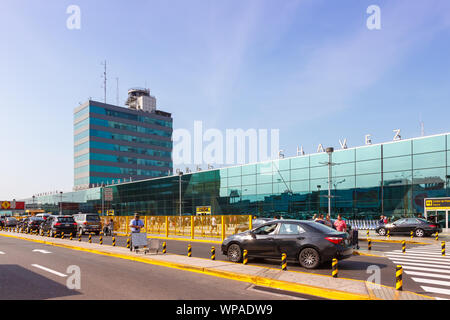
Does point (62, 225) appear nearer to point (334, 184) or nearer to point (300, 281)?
point (300, 281)

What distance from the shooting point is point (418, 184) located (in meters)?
39.0

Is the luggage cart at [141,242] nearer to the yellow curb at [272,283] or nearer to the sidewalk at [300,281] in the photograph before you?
the yellow curb at [272,283]

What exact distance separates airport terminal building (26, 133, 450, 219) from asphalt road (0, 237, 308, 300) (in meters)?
22.3

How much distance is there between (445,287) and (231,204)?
161 feet

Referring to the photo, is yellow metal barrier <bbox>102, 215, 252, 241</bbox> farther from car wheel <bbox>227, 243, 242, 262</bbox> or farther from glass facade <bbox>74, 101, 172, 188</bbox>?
glass facade <bbox>74, 101, 172, 188</bbox>

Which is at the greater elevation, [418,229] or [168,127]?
[168,127]

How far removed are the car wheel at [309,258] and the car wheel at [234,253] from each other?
2333mm

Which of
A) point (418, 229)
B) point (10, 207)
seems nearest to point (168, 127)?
point (10, 207)

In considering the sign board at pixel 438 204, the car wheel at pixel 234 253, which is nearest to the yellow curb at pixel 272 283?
the car wheel at pixel 234 253

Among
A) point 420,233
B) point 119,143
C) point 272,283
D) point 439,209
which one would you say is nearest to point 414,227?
point 420,233

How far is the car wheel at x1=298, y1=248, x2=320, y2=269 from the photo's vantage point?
1245cm

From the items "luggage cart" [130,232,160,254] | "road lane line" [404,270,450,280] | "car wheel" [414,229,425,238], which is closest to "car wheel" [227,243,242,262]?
"luggage cart" [130,232,160,254]

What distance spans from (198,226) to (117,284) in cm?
1875
